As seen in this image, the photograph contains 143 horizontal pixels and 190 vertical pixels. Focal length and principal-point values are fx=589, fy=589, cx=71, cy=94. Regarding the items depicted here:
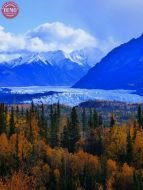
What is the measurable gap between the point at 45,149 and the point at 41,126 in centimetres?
2031

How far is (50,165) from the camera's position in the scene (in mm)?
143000

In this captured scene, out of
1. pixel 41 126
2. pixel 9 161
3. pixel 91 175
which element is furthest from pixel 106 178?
pixel 41 126

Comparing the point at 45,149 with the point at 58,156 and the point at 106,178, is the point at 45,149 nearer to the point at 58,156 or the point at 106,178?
the point at 58,156

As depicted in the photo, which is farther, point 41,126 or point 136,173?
point 41,126

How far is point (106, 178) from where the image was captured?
133375mm

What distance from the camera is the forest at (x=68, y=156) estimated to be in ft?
433

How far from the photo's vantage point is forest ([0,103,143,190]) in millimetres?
132000

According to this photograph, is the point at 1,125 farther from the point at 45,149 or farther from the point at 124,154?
the point at 124,154

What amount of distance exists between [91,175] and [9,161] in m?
21.6

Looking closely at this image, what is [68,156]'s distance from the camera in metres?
145

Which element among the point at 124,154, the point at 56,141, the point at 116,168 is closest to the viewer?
the point at 116,168

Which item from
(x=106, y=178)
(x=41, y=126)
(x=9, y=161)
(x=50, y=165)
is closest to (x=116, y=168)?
(x=106, y=178)

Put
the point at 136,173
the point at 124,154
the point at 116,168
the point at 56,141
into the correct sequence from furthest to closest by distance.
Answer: the point at 56,141 < the point at 124,154 < the point at 116,168 < the point at 136,173

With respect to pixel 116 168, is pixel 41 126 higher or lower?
higher
